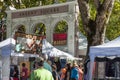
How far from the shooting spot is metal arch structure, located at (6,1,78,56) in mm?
26359

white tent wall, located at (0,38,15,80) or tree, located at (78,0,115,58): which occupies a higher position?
tree, located at (78,0,115,58)

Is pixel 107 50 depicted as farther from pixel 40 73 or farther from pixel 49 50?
pixel 49 50

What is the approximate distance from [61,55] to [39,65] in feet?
46.6

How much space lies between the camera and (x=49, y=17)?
91.8ft

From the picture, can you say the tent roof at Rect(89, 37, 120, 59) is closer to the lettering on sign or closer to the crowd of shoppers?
the crowd of shoppers

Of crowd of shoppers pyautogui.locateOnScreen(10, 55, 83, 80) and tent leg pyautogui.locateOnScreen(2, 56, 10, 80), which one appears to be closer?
crowd of shoppers pyautogui.locateOnScreen(10, 55, 83, 80)

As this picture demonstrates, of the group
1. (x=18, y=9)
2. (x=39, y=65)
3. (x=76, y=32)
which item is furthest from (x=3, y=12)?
(x=39, y=65)

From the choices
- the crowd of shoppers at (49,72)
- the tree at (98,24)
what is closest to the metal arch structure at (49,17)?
the tree at (98,24)

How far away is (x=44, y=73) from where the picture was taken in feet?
26.4

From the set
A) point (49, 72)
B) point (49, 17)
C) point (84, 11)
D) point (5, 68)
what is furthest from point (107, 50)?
point (49, 17)

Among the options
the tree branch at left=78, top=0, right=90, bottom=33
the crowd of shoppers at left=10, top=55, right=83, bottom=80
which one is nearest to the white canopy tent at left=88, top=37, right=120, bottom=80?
the crowd of shoppers at left=10, top=55, right=83, bottom=80

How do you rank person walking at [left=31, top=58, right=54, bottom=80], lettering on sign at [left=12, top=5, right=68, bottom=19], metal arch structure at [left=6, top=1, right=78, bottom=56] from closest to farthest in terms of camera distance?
person walking at [left=31, top=58, right=54, bottom=80] < metal arch structure at [left=6, top=1, right=78, bottom=56] < lettering on sign at [left=12, top=5, right=68, bottom=19]

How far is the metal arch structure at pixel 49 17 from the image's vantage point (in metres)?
26.4

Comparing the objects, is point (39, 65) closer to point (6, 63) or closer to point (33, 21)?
point (6, 63)
